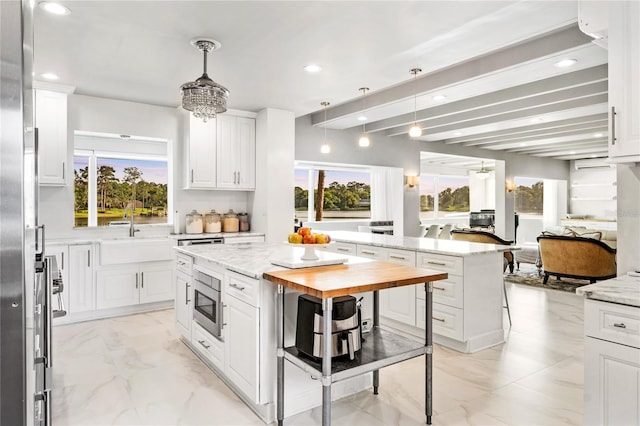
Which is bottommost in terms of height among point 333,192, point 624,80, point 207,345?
point 207,345

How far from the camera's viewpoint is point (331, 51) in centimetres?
337

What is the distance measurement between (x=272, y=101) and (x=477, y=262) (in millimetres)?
3059

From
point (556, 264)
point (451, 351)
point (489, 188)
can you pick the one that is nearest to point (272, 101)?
point (451, 351)

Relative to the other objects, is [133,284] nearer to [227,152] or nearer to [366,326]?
[227,152]

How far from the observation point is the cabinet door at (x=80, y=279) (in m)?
4.32

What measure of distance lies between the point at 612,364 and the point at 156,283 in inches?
177

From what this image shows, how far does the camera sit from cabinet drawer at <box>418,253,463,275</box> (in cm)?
338

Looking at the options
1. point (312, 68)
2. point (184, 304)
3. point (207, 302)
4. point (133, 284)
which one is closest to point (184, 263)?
point (184, 304)

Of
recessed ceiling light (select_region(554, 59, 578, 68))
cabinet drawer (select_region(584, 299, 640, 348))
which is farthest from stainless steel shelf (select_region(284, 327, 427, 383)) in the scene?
recessed ceiling light (select_region(554, 59, 578, 68))

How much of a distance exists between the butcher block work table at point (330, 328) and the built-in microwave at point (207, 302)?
707mm

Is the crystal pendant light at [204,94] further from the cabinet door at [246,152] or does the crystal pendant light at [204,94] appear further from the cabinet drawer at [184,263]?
the cabinet door at [246,152]

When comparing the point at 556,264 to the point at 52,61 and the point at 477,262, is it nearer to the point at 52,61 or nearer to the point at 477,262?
→ the point at 477,262

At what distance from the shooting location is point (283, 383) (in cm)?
229

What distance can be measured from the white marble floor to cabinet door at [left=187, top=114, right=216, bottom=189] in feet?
6.41
